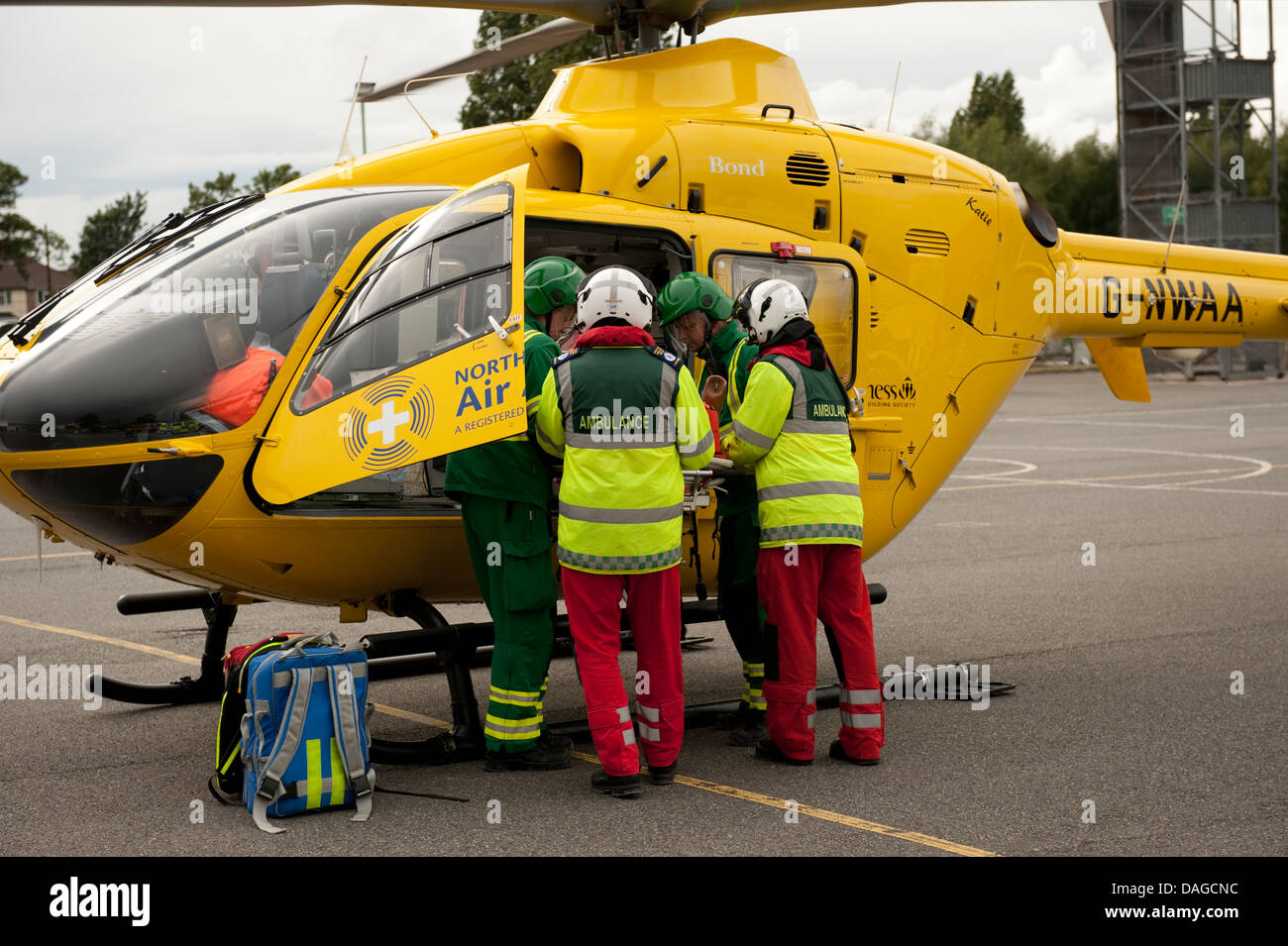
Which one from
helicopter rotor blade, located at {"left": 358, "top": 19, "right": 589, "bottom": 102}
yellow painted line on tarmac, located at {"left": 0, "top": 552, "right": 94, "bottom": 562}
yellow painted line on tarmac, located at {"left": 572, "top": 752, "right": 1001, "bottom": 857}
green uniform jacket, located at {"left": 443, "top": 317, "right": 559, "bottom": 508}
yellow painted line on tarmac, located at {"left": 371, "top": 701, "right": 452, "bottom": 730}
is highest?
helicopter rotor blade, located at {"left": 358, "top": 19, "right": 589, "bottom": 102}

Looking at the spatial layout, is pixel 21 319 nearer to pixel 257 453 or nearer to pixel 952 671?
pixel 257 453

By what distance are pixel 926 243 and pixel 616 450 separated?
8.36ft

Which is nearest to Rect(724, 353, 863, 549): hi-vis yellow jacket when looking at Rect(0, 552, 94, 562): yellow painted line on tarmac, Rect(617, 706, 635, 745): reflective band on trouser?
Rect(617, 706, 635, 745): reflective band on trouser

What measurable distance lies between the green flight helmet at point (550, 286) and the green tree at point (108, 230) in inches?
2021

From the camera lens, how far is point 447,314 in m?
5.17

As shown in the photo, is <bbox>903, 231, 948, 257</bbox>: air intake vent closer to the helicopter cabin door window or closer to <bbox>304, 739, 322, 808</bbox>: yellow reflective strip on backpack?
the helicopter cabin door window

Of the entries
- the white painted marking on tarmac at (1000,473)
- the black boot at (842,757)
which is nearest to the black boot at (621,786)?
the black boot at (842,757)

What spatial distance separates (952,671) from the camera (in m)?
7.08

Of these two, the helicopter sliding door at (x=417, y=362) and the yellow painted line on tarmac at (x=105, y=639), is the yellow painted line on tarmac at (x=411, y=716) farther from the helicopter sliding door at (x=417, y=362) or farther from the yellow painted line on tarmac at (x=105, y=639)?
the helicopter sliding door at (x=417, y=362)

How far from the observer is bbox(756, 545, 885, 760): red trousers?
5.52 m

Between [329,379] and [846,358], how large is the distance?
104 inches

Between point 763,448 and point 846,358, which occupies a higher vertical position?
point 846,358

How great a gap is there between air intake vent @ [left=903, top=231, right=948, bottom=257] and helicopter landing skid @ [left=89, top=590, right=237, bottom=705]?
3.87 meters

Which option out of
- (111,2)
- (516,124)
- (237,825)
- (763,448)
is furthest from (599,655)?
(111,2)
